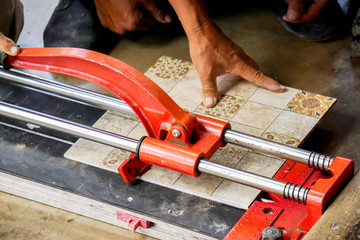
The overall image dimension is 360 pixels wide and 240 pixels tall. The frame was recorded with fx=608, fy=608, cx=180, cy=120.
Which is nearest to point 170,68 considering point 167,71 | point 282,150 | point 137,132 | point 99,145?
point 167,71

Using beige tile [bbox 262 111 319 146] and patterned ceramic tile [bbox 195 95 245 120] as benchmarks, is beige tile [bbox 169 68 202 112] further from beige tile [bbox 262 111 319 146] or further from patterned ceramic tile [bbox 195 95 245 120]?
beige tile [bbox 262 111 319 146]

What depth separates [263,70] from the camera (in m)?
2.70

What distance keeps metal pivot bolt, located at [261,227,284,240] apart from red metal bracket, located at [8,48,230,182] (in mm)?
306

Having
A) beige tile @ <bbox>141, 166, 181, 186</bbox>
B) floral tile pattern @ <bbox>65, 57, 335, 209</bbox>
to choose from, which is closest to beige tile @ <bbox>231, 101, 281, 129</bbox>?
floral tile pattern @ <bbox>65, 57, 335, 209</bbox>

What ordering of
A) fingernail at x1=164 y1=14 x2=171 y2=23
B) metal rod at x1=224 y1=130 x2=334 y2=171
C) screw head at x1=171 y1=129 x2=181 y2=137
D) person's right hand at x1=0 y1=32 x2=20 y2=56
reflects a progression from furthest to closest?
fingernail at x1=164 y1=14 x2=171 y2=23, person's right hand at x1=0 y1=32 x2=20 y2=56, screw head at x1=171 y1=129 x2=181 y2=137, metal rod at x1=224 y1=130 x2=334 y2=171

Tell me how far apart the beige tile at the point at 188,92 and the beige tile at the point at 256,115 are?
179 mm

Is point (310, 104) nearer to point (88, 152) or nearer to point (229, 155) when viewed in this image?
point (229, 155)

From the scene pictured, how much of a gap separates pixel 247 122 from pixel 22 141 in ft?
2.83

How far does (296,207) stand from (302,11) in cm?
132

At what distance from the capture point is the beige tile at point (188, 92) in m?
2.38

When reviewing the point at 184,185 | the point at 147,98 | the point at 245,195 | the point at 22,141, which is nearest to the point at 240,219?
the point at 245,195

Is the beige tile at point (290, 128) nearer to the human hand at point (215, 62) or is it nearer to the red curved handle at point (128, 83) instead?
the human hand at point (215, 62)

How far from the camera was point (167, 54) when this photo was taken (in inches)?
113

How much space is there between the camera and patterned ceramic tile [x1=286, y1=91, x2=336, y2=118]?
89.0 inches
